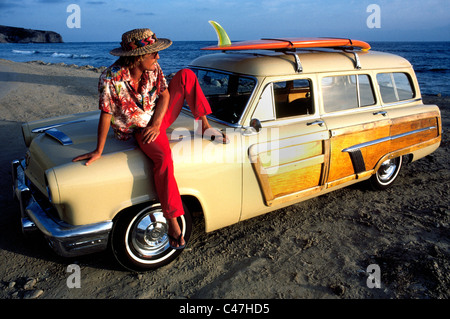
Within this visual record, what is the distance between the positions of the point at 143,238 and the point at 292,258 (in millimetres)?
1390

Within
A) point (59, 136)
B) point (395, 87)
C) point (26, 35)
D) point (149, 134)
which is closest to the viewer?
point (149, 134)

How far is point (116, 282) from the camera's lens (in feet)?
9.06

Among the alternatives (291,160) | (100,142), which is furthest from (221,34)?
(100,142)

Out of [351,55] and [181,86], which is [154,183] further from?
[351,55]

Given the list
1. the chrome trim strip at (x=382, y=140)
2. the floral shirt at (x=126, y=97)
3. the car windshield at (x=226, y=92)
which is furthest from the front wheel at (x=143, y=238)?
the chrome trim strip at (x=382, y=140)

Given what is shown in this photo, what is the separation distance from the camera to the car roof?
3332mm

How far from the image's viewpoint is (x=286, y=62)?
135 inches

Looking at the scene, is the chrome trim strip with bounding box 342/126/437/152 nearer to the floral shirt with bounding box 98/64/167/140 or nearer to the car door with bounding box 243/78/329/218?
the car door with bounding box 243/78/329/218

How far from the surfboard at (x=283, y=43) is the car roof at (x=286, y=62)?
104 mm

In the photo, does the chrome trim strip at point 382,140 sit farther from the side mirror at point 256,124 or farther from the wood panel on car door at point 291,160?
the side mirror at point 256,124

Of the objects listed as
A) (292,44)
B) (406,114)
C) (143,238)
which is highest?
(292,44)

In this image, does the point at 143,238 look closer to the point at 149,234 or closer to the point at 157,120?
the point at 149,234
